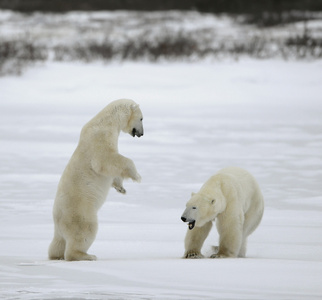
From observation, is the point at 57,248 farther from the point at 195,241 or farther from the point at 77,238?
the point at 195,241

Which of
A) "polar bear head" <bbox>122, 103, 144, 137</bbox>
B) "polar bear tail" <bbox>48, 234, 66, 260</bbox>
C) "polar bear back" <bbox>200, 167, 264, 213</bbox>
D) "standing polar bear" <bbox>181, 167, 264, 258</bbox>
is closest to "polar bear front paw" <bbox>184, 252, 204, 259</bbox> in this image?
"standing polar bear" <bbox>181, 167, 264, 258</bbox>

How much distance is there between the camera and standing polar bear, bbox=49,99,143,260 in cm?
352

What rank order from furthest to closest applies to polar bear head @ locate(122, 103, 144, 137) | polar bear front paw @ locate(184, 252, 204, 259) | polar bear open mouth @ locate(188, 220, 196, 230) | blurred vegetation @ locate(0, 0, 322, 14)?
blurred vegetation @ locate(0, 0, 322, 14), polar bear head @ locate(122, 103, 144, 137), polar bear front paw @ locate(184, 252, 204, 259), polar bear open mouth @ locate(188, 220, 196, 230)

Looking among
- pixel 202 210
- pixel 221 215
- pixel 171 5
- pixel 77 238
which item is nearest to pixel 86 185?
pixel 77 238

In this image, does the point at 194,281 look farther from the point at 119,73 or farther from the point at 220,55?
the point at 220,55

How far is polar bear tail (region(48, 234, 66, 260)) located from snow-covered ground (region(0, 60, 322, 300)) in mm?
66

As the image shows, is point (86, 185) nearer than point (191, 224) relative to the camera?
No

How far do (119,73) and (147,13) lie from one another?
16288 millimetres

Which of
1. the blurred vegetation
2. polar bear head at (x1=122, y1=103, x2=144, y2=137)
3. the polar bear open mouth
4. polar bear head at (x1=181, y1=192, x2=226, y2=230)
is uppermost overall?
the blurred vegetation

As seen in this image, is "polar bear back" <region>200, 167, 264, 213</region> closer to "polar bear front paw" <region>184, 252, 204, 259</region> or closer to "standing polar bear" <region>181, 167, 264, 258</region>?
"standing polar bear" <region>181, 167, 264, 258</region>

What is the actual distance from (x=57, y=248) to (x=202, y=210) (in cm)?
78

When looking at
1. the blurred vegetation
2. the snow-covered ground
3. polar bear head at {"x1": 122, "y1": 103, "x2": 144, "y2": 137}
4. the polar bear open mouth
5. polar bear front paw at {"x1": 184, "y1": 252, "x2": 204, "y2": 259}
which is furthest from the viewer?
the blurred vegetation

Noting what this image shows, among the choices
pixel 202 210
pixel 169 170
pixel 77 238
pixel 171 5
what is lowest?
pixel 169 170

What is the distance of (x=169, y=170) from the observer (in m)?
6.54
